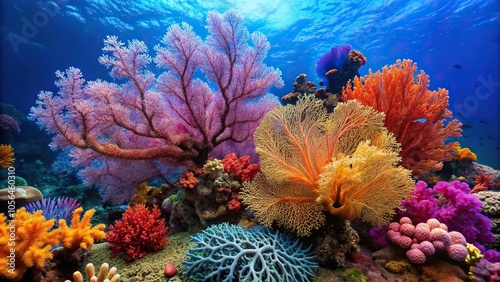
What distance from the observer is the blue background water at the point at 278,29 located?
2125 cm

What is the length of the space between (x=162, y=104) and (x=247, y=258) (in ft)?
9.66

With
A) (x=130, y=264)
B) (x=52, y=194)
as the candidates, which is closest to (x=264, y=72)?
(x=130, y=264)

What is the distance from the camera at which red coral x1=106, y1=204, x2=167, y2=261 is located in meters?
3.13

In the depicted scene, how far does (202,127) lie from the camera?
4344mm

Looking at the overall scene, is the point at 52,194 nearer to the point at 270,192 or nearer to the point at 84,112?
the point at 84,112

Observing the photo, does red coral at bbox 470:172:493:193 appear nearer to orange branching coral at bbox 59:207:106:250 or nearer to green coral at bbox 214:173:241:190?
green coral at bbox 214:173:241:190

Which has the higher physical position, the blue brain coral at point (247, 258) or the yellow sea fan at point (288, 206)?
the yellow sea fan at point (288, 206)

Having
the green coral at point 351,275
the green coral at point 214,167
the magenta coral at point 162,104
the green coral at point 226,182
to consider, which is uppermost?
the magenta coral at point 162,104

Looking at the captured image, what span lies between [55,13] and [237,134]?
1135 inches

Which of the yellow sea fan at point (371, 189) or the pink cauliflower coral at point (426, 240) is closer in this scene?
the yellow sea fan at point (371, 189)

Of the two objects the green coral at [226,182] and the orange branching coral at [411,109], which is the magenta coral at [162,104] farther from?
the orange branching coral at [411,109]

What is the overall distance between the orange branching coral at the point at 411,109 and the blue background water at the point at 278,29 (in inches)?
665

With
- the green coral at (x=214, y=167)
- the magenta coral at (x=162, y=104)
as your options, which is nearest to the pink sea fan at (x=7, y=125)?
the magenta coral at (x=162, y=104)

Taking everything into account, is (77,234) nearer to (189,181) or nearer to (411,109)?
(189,181)
